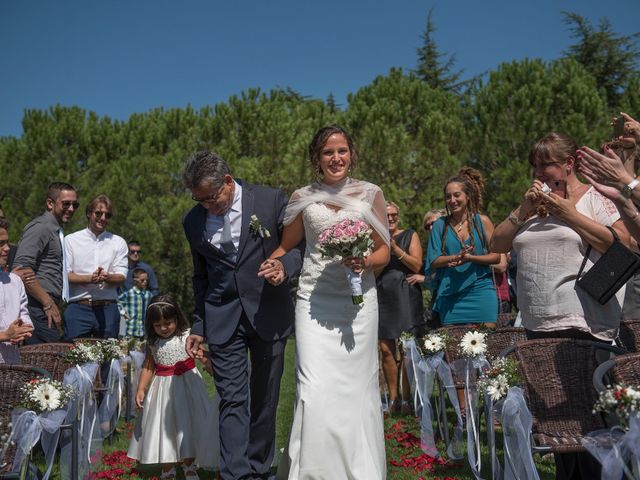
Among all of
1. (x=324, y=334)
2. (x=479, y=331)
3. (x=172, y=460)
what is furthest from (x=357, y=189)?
(x=172, y=460)

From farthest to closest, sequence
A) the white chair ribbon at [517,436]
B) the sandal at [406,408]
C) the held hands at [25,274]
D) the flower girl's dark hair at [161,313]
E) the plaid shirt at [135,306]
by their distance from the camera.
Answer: the plaid shirt at [135,306] < the sandal at [406,408] < the flower girl's dark hair at [161,313] < the held hands at [25,274] < the white chair ribbon at [517,436]

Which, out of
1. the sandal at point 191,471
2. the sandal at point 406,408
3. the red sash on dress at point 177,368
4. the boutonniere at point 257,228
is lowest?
the sandal at point 191,471

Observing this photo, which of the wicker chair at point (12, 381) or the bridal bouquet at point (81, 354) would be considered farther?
the bridal bouquet at point (81, 354)

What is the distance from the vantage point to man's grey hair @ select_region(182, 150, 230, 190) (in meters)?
4.77

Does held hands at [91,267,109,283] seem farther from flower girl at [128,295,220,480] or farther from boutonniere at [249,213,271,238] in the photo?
boutonniere at [249,213,271,238]

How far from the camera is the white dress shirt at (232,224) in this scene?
504cm

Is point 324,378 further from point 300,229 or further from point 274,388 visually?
point 300,229

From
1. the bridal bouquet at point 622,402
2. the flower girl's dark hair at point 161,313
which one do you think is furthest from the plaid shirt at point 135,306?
the bridal bouquet at point 622,402

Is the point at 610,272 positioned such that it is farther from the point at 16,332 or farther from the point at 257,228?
the point at 16,332

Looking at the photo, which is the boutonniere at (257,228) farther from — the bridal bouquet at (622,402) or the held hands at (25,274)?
the bridal bouquet at (622,402)

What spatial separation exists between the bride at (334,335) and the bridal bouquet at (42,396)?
1506mm

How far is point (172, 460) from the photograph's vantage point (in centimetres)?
558

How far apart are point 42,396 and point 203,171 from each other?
1.82m

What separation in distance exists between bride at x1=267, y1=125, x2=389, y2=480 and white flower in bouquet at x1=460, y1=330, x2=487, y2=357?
790mm
